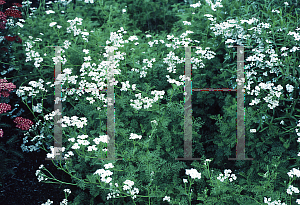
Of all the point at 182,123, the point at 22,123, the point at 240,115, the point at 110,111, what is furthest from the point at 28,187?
the point at 240,115

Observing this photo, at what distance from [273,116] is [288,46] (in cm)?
90

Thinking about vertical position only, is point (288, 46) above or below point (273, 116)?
above

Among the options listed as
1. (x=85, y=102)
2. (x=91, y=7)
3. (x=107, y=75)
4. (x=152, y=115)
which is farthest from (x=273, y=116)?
(x=91, y=7)

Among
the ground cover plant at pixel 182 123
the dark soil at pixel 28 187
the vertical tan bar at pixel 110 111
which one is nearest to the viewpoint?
the ground cover plant at pixel 182 123

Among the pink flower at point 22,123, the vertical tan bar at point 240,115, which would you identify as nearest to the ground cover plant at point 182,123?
the vertical tan bar at point 240,115

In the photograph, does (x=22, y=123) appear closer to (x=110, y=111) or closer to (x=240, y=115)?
(x=110, y=111)

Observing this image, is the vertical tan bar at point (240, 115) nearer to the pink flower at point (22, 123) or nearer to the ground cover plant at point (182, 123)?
the ground cover plant at point (182, 123)

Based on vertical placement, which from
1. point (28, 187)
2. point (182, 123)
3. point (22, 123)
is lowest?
point (28, 187)

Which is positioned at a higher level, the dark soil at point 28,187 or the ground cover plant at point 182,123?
the ground cover plant at point 182,123

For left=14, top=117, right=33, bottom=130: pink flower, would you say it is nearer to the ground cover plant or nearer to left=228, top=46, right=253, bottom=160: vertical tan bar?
the ground cover plant

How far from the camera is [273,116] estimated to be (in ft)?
10.8

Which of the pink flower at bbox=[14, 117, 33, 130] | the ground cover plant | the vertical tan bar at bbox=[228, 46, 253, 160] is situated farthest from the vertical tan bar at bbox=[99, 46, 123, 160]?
the vertical tan bar at bbox=[228, 46, 253, 160]

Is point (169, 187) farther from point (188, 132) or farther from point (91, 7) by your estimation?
point (91, 7)

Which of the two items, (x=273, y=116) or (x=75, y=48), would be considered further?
(x=75, y=48)
